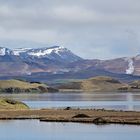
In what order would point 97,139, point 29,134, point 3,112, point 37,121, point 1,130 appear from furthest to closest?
1. point 3,112
2. point 37,121
3. point 1,130
4. point 29,134
5. point 97,139

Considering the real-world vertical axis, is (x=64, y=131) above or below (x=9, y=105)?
below

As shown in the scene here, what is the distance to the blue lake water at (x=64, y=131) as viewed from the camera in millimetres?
58869

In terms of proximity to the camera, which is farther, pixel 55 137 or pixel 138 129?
pixel 138 129

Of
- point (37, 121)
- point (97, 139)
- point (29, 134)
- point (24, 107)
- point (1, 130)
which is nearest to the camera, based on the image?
point (97, 139)

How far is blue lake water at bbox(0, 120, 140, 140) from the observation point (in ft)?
193

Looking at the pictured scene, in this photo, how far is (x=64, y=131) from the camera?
214 feet

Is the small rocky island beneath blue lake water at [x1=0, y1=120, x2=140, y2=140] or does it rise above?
above

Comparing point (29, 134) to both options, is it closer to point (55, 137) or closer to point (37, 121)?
point (55, 137)

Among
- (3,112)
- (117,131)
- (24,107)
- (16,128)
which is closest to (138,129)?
(117,131)

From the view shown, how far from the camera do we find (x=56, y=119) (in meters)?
80.3

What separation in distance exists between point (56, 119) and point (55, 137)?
67.3 ft

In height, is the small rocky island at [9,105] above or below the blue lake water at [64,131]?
above

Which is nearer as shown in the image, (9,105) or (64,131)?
(64,131)

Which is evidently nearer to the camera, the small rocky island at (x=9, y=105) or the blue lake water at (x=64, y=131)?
the blue lake water at (x=64, y=131)
